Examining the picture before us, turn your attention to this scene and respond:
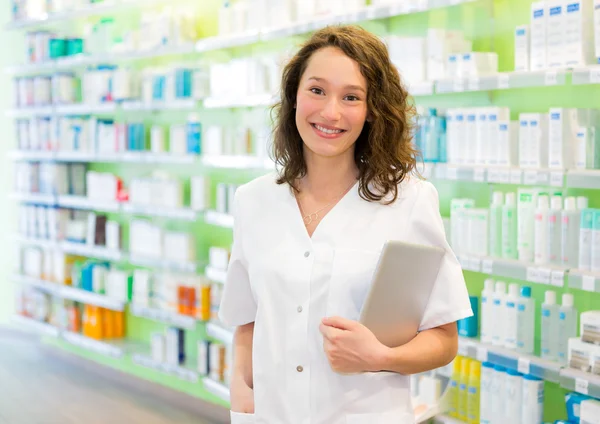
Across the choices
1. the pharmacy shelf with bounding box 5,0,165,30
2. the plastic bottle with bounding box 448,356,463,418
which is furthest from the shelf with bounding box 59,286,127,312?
the plastic bottle with bounding box 448,356,463,418

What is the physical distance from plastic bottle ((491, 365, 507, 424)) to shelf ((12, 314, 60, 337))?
4.21 meters

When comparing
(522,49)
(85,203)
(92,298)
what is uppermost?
(522,49)

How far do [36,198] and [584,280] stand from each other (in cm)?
498

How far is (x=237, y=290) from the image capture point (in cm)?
196

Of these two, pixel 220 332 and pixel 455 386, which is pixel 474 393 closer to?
pixel 455 386

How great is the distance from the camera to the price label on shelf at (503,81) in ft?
11.0

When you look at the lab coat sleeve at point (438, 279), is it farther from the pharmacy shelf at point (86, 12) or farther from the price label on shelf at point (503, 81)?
the pharmacy shelf at point (86, 12)

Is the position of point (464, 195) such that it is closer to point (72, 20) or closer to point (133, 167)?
point (133, 167)

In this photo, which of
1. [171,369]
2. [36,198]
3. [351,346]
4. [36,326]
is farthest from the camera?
[36,326]

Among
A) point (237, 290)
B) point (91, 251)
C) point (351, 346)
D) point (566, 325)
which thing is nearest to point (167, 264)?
point (91, 251)

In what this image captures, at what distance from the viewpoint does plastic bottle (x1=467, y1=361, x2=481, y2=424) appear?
147 inches

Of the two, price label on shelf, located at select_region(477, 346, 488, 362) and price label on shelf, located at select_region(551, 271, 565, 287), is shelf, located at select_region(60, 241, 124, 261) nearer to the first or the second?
price label on shelf, located at select_region(477, 346, 488, 362)

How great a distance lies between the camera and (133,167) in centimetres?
655

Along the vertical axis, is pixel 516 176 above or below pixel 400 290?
above
